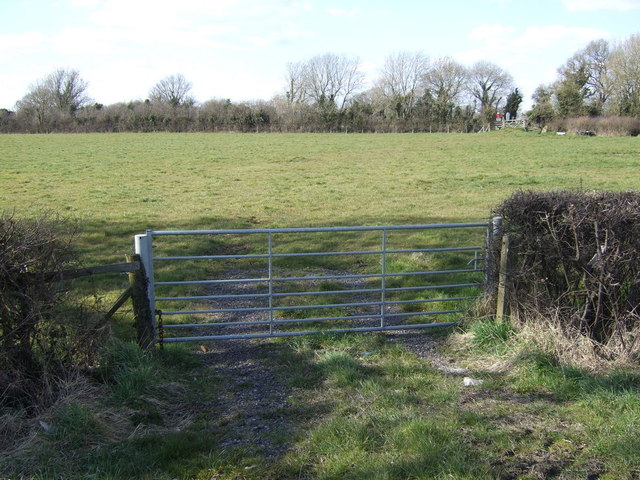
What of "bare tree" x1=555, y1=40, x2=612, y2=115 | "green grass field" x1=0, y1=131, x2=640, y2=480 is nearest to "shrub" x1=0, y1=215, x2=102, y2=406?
"green grass field" x1=0, y1=131, x2=640, y2=480

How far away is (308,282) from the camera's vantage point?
9164 mm

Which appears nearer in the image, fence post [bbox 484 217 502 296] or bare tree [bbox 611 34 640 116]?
fence post [bbox 484 217 502 296]

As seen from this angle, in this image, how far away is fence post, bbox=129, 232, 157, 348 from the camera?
5906 millimetres

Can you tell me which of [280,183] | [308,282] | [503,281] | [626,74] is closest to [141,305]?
[308,282]

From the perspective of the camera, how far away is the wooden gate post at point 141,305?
590cm

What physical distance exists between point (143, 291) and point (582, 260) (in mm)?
4339

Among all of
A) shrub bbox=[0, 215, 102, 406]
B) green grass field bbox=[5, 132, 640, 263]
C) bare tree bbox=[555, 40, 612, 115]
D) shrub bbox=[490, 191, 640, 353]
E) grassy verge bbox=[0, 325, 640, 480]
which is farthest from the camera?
bare tree bbox=[555, 40, 612, 115]

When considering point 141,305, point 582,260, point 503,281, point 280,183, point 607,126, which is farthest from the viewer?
point 607,126

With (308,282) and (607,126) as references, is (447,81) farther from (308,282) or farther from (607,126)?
(308,282)

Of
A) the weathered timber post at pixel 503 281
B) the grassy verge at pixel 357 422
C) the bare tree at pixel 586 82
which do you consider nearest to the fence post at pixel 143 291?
the grassy verge at pixel 357 422

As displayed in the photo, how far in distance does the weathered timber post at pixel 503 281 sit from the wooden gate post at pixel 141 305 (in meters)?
3.73

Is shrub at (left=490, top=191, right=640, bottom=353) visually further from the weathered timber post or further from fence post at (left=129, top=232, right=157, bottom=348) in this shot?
fence post at (left=129, top=232, right=157, bottom=348)

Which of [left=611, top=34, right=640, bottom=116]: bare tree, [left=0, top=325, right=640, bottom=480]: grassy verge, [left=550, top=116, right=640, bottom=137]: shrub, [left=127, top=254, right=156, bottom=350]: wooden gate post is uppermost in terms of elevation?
[left=611, top=34, right=640, bottom=116]: bare tree

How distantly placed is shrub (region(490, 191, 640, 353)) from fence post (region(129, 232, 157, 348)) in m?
3.80
